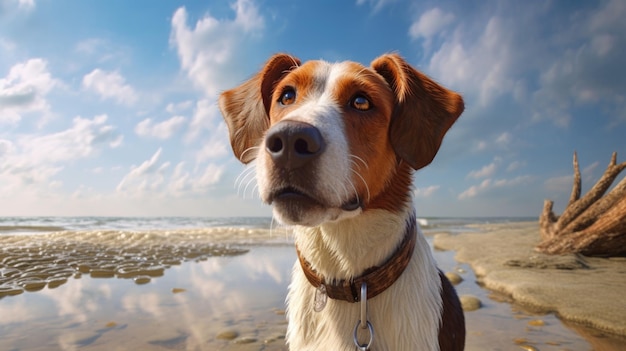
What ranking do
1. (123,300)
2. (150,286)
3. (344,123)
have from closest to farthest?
(344,123) < (123,300) < (150,286)

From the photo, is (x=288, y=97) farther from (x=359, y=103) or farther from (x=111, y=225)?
(x=111, y=225)

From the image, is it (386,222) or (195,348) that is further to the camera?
(195,348)

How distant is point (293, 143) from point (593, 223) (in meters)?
8.67

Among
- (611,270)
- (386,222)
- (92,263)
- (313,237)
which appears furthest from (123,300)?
→ (611,270)

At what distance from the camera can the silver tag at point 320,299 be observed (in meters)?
1.93

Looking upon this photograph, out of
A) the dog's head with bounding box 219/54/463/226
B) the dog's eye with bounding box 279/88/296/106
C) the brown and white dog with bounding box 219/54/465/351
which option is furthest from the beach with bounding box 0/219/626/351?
the dog's eye with bounding box 279/88/296/106

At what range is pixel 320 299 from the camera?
1.95 metres

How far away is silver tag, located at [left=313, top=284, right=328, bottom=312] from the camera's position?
1926 mm

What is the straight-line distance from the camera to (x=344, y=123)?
5.87ft

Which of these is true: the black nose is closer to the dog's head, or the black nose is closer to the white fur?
the dog's head

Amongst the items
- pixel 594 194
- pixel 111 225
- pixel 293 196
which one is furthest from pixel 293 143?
pixel 111 225

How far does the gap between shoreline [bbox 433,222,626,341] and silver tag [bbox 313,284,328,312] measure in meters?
3.55

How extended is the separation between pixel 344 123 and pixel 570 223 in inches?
335

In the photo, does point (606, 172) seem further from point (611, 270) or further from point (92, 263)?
point (92, 263)
